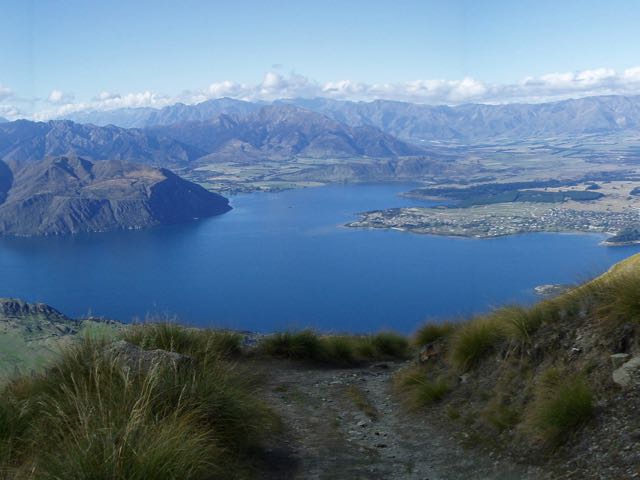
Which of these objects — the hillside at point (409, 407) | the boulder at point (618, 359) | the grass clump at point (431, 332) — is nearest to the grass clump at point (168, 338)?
the hillside at point (409, 407)

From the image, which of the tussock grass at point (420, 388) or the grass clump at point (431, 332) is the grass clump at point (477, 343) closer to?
the tussock grass at point (420, 388)

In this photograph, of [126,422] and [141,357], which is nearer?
[126,422]

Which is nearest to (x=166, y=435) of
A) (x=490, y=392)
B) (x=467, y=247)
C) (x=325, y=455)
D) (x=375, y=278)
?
(x=325, y=455)

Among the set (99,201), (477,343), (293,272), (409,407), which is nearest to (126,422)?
(409,407)

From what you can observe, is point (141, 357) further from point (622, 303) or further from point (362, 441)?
point (622, 303)

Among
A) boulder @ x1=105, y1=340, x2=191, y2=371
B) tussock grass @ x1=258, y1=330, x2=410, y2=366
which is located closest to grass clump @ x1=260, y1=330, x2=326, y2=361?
tussock grass @ x1=258, y1=330, x2=410, y2=366

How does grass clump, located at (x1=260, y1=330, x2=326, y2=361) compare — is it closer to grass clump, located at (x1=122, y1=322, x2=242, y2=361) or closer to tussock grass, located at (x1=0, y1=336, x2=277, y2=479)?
grass clump, located at (x1=122, y1=322, x2=242, y2=361)
